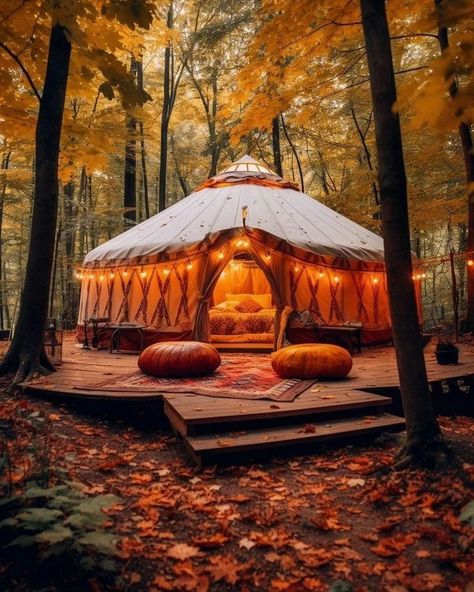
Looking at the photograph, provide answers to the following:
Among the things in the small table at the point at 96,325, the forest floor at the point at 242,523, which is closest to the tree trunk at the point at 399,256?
the forest floor at the point at 242,523

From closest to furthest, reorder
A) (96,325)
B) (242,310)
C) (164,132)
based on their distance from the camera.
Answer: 1. (96,325)
2. (242,310)
3. (164,132)

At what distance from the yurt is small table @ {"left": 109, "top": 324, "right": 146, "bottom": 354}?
6.7 inches

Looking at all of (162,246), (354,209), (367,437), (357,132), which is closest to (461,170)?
(354,209)

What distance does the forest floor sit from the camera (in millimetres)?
1583

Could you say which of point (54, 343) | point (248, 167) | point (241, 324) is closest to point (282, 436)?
point (54, 343)

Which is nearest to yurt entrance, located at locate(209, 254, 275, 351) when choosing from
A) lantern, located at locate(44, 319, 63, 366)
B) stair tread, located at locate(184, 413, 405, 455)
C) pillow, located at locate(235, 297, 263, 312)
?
pillow, located at locate(235, 297, 263, 312)

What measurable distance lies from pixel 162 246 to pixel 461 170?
25.1ft

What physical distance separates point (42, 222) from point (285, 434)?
3751 mm

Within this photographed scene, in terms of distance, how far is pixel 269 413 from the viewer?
10.6 feet

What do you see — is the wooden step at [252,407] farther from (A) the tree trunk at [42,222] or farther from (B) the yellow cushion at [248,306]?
(B) the yellow cushion at [248,306]

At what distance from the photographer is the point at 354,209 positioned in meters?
12.0

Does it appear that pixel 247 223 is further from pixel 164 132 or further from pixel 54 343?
pixel 164 132

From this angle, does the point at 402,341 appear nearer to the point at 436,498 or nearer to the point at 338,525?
the point at 436,498

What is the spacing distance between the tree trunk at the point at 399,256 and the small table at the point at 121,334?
508 cm
